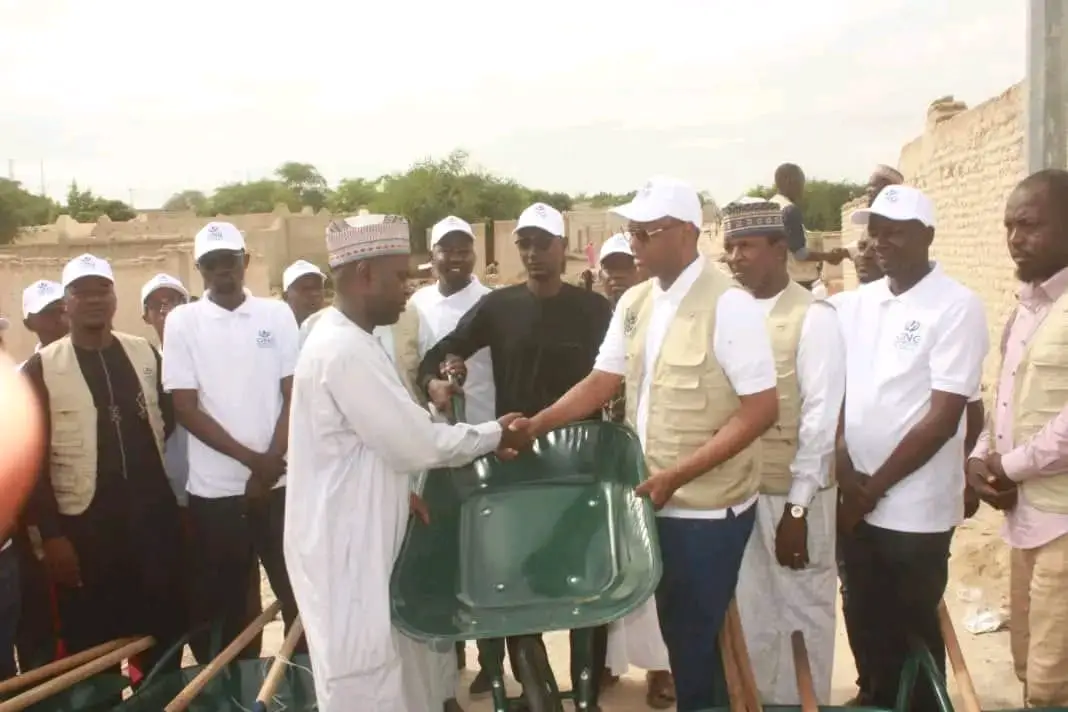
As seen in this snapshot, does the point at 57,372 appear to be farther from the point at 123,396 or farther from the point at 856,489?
the point at 856,489

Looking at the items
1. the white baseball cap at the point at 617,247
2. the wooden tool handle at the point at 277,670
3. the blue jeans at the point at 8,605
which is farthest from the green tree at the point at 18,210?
the wooden tool handle at the point at 277,670

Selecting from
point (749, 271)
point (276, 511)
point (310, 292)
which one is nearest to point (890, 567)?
point (749, 271)

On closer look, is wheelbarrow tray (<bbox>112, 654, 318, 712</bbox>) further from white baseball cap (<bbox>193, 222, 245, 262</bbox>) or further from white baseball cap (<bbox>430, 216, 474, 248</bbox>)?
white baseball cap (<bbox>430, 216, 474, 248</bbox>)

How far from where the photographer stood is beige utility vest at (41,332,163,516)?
3.48 meters

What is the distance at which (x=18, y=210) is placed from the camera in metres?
34.1

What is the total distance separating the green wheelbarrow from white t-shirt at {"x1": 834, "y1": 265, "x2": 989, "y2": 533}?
83 cm

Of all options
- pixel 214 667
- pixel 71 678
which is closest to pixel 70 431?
pixel 71 678

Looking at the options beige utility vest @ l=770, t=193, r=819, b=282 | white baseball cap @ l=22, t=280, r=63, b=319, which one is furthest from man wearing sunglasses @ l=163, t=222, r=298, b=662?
beige utility vest @ l=770, t=193, r=819, b=282

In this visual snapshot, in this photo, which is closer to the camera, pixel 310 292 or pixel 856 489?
pixel 856 489

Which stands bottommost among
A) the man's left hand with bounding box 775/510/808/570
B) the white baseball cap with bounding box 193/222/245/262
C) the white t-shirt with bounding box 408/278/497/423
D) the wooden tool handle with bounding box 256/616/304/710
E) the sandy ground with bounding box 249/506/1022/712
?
the sandy ground with bounding box 249/506/1022/712

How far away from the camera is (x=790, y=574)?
3457mm

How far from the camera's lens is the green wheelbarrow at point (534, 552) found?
2391 mm

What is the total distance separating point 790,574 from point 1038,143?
2.42 meters

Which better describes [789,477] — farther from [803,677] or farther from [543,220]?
[543,220]
